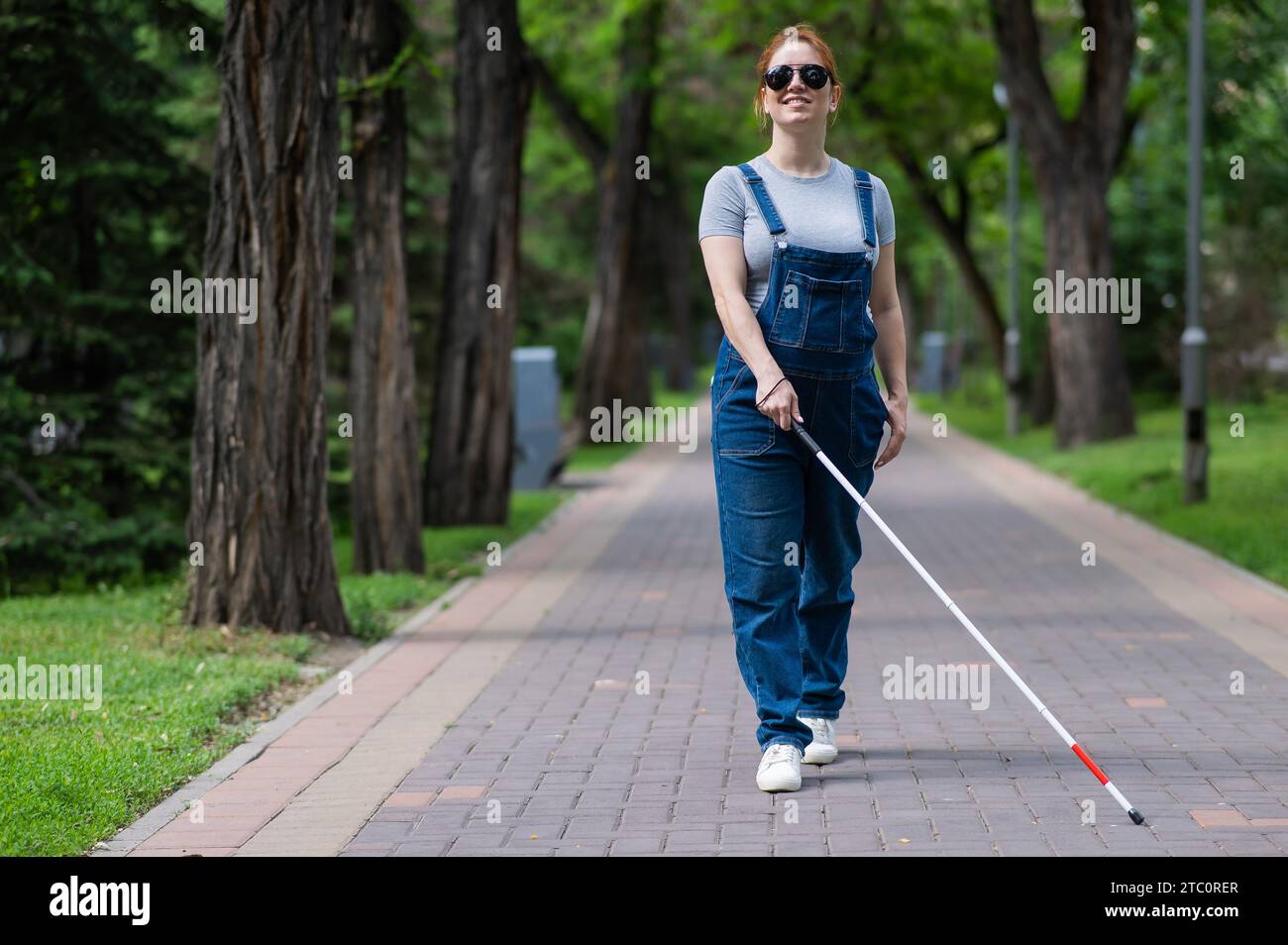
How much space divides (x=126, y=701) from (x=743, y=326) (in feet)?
10.2

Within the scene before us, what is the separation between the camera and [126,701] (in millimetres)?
7230

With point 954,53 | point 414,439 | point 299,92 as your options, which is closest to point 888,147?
point 954,53

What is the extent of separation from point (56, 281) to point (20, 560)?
1.94m

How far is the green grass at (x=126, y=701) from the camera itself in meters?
5.54

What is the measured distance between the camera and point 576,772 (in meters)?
6.12

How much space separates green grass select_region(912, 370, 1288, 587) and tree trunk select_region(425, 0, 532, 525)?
5161 mm

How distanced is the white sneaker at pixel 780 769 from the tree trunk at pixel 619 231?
21.1 m

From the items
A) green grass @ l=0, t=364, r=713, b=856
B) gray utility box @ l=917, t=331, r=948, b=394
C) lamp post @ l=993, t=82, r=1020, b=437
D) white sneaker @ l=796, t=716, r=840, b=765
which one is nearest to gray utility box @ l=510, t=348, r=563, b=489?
green grass @ l=0, t=364, r=713, b=856

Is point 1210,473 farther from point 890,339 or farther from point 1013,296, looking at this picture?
point 890,339

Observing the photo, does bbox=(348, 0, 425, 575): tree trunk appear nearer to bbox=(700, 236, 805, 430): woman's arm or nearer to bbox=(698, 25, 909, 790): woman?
bbox=(698, 25, 909, 790): woman

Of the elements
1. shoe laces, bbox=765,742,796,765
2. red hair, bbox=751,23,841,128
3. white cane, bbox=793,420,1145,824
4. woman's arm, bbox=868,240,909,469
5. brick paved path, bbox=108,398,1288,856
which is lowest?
brick paved path, bbox=108,398,1288,856

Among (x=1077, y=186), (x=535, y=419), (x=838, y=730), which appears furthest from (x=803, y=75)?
(x=1077, y=186)

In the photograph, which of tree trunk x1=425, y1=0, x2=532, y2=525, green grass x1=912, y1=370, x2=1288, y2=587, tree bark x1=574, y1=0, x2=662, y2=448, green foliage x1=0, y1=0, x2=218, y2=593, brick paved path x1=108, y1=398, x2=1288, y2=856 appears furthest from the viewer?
tree bark x1=574, y1=0, x2=662, y2=448

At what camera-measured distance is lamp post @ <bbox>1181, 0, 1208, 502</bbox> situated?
15.2 m
